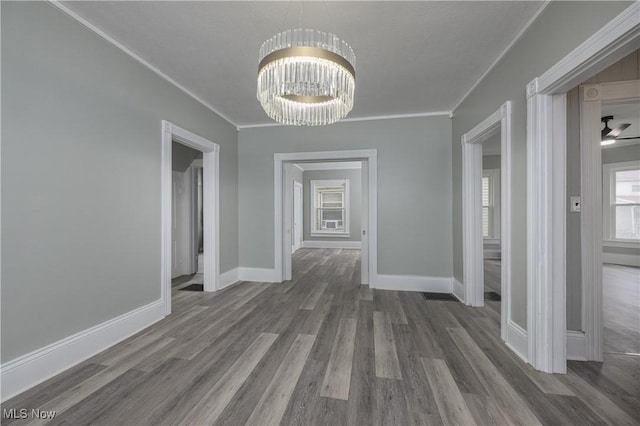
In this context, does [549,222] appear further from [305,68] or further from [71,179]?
[71,179]

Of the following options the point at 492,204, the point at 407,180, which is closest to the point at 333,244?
the point at 492,204

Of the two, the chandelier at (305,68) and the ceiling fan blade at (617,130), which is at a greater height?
the ceiling fan blade at (617,130)

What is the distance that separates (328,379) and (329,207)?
280 inches

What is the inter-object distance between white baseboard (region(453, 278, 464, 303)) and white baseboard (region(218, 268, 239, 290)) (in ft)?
11.2

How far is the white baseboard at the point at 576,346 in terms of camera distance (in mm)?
2014

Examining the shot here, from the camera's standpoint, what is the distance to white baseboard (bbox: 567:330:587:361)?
2014 mm

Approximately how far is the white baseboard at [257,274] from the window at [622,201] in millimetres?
Result: 7520

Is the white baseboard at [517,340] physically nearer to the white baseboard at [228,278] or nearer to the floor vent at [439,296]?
the floor vent at [439,296]

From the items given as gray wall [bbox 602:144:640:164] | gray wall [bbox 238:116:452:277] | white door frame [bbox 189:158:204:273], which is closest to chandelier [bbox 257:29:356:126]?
gray wall [bbox 238:116:452:277]

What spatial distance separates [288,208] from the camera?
453 cm

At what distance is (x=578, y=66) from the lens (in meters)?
1.53

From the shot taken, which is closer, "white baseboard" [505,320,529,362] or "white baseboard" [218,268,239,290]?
"white baseboard" [505,320,529,362]

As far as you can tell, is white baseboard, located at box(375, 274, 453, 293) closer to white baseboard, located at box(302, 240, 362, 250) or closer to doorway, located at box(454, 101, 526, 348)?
doorway, located at box(454, 101, 526, 348)

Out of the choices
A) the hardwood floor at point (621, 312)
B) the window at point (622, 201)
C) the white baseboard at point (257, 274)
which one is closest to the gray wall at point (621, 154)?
the window at point (622, 201)
